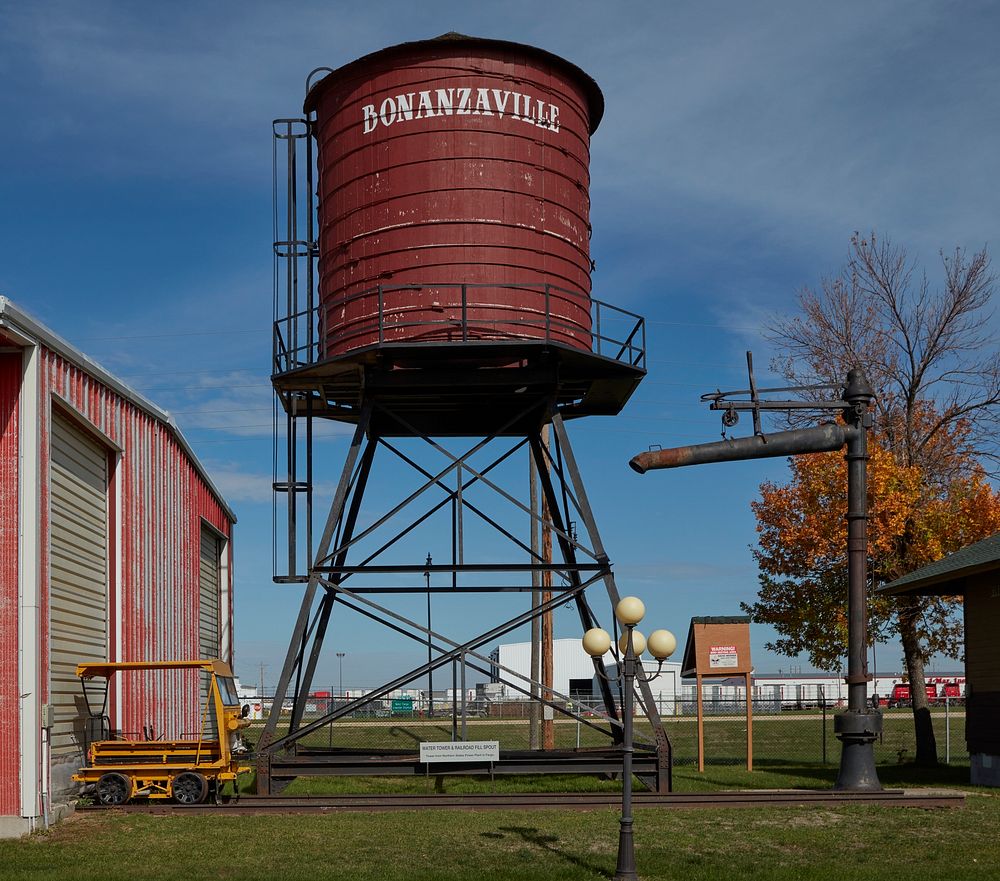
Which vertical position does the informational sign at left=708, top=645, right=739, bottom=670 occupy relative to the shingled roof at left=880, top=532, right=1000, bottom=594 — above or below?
below

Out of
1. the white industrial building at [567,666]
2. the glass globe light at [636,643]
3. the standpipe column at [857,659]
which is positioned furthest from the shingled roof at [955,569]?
the white industrial building at [567,666]

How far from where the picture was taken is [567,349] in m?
18.3

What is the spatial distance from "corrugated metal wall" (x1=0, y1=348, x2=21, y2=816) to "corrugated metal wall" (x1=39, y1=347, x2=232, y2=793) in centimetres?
42

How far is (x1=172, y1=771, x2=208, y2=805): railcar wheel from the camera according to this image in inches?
686

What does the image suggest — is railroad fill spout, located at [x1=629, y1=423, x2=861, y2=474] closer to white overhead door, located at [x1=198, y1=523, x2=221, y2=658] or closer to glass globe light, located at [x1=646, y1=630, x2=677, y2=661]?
glass globe light, located at [x1=646, y1=630, x2=677, y2=661]

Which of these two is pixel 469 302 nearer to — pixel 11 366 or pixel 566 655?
pixel 11 366

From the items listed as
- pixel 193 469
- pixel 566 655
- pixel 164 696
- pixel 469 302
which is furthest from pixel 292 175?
pixel 566 655

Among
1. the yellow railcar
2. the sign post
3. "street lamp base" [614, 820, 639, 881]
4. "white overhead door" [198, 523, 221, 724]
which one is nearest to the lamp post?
"street lamp base" [614, 820, 639, 881]

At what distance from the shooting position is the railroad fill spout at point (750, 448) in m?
18.3

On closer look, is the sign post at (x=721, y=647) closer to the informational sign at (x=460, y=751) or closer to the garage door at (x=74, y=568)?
the informational sign at (x=460, y=751)

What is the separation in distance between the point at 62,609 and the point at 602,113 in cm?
1138

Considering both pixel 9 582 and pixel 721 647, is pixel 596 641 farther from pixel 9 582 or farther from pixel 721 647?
pixel 721 647

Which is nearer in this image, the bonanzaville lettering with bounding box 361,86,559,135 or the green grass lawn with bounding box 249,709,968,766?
the bonanzaville lettering with bounding box 361,86,559,135

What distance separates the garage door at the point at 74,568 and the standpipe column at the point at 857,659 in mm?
10369
